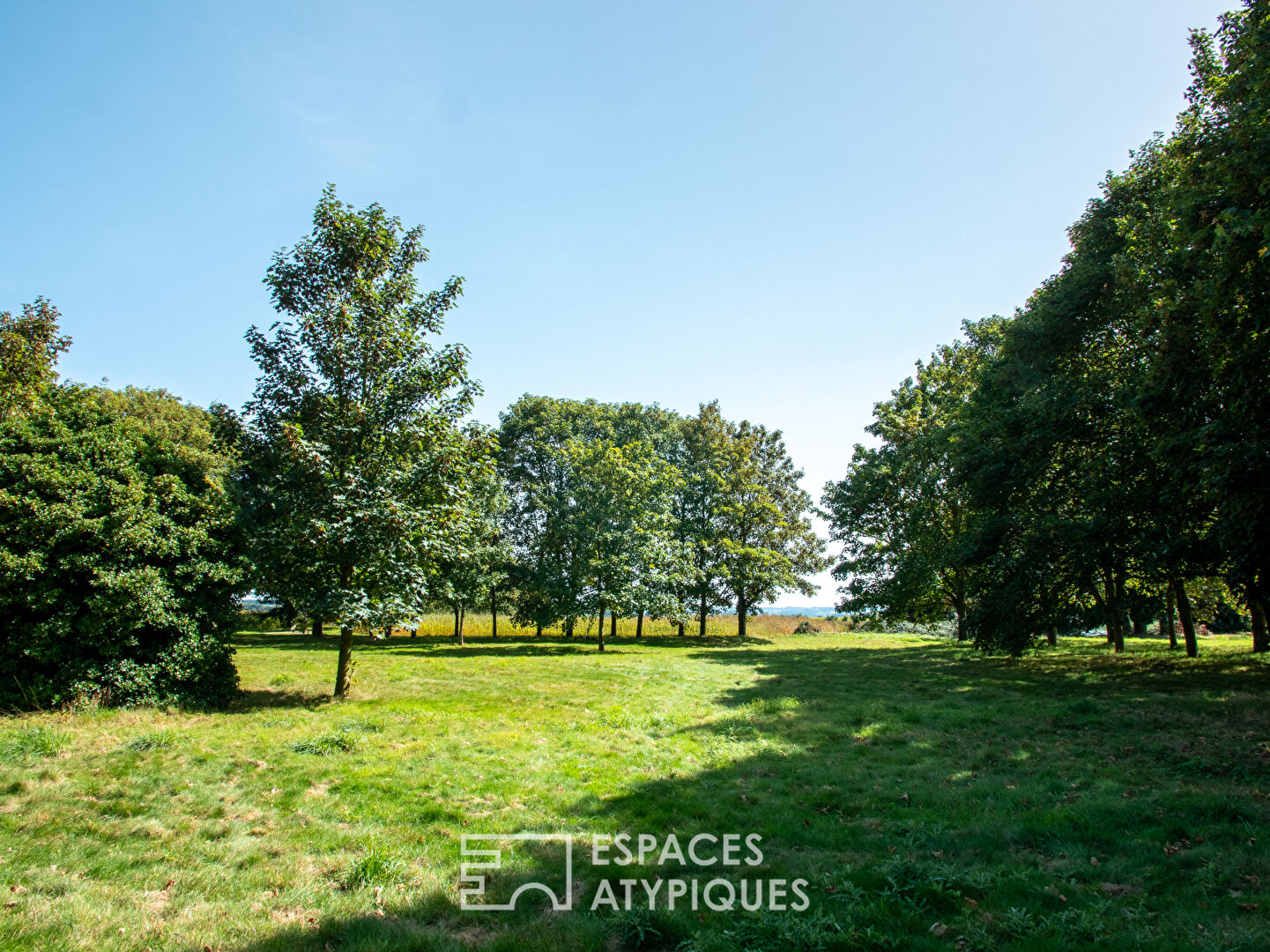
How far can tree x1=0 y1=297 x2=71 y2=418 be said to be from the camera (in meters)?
13.9

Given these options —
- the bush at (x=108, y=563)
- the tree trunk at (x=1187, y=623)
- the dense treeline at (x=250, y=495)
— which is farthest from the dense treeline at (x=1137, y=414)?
the bush at (x=108, y=563)

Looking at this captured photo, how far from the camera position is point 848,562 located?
1389 inches

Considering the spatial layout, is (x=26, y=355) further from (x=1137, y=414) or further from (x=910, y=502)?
(x=910, y=502)

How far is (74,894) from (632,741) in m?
7.62

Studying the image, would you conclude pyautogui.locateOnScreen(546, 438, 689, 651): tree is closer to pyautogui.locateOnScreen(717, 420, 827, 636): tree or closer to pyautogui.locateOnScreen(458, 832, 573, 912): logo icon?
pyautogui.locateOnScreen(717, 420, 827, 636): tree

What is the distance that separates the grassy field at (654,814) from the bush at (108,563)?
3.55 ft

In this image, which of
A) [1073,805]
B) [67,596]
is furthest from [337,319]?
[1073,805]

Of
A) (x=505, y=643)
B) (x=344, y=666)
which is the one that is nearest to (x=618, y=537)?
(x=505, y=643)

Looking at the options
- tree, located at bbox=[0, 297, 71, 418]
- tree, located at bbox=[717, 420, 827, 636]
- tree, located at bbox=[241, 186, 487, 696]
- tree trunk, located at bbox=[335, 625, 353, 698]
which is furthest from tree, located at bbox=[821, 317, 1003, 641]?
tree, located at bbox=[0, 297, 71, 418]

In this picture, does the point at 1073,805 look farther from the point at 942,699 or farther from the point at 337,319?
the point at 337,319

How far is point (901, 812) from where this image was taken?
7168 mm

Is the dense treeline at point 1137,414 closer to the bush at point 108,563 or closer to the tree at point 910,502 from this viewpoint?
the tree at point 910,502

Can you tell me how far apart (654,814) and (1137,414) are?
1399cm

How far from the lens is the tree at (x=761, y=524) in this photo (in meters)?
40.5
